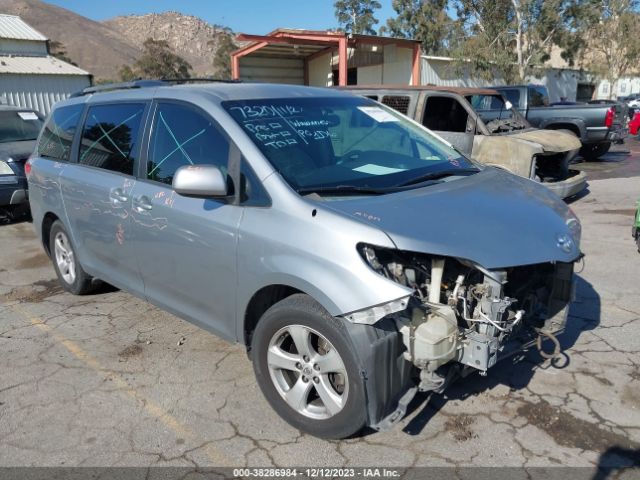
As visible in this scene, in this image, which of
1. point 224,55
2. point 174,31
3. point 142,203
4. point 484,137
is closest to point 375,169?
point 142,203

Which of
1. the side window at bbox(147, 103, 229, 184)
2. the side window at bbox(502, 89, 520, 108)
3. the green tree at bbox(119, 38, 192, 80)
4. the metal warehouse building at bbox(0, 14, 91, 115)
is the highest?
the green tree at bbox(119, 38, 192, 80)

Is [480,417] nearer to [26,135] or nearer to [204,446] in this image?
[204,446]

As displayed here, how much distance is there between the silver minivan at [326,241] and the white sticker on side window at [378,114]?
2 cm

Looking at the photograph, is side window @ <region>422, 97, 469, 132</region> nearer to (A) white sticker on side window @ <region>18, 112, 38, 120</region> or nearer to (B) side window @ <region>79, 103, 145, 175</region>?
(B) side window @ <region>79, 103, 145, 175</region>

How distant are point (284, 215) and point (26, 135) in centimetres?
847

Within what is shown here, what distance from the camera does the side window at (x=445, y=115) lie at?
836 centimetres

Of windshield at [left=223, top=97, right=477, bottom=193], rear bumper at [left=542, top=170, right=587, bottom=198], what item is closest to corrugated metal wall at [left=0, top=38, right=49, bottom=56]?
rear bumper at [left=542, top=170, right=587, bottom=198]

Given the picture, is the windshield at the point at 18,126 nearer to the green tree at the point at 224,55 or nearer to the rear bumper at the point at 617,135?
the rear bumper at the point at 617,135

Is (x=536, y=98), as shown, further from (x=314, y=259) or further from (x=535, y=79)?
(x=535, y=79)

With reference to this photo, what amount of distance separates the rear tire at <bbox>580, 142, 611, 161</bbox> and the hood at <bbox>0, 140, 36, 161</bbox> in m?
12.6

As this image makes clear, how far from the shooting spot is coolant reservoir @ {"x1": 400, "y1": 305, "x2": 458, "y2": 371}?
2.58 metres

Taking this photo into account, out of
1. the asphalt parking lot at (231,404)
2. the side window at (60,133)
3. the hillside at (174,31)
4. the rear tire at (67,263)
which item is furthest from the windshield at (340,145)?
the hillside at (174,31)

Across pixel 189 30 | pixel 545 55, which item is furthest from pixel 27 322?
pixel 189 30

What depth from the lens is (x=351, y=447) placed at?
2.92 metres
